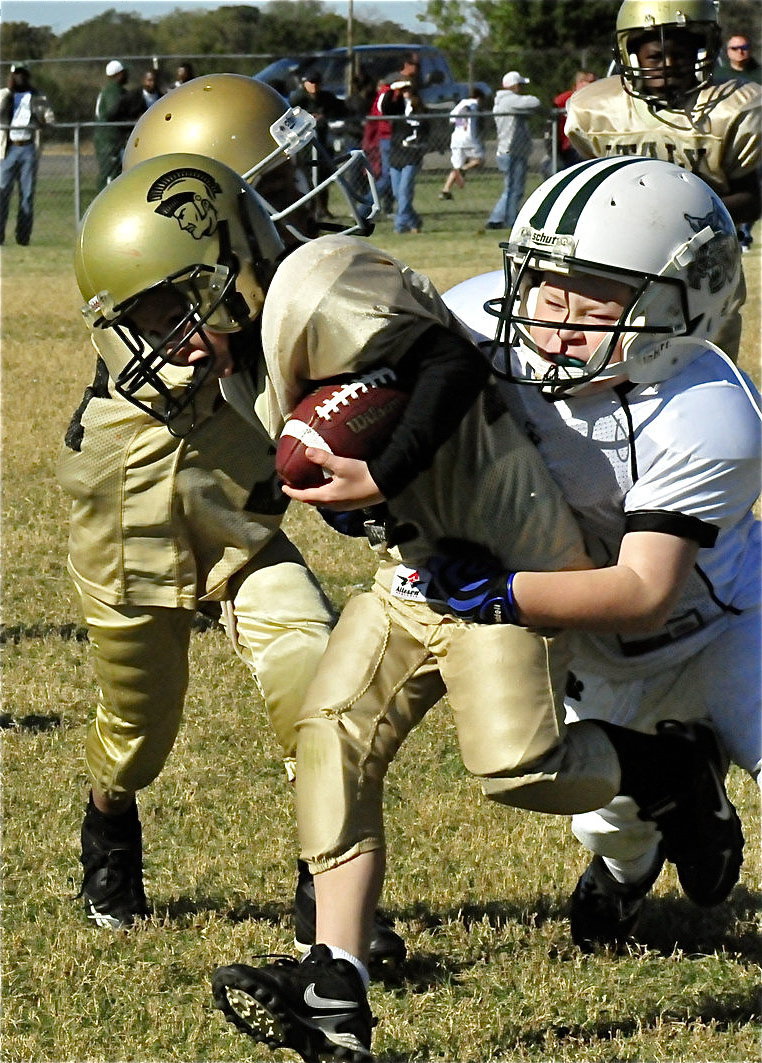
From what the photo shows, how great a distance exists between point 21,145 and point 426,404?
15.9 m

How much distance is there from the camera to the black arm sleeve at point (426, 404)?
2516 mm

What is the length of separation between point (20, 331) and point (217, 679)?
748cm

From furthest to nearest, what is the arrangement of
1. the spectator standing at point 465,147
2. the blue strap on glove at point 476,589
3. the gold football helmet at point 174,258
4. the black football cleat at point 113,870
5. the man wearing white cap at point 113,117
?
the spectator standing at point 465,147, the man wearing white cap at point 113,117, the black football cleat at point 113,870, the gold football helmet at point 174,258, the blue strap on glove at point 476,589

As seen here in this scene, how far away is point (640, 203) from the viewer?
2.74 meters

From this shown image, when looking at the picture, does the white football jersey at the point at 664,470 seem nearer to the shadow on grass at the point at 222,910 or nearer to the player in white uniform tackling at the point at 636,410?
the player in white uniform tackling at the point at 636,410

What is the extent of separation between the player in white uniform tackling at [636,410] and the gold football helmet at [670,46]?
90.0 inches

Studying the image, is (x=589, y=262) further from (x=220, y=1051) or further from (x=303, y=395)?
(x=220, y=1051)

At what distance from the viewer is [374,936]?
10.9ft

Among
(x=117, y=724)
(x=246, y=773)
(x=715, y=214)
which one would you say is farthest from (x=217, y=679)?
(x=715, y=214)

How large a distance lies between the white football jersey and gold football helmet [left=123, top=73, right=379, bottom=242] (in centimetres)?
60

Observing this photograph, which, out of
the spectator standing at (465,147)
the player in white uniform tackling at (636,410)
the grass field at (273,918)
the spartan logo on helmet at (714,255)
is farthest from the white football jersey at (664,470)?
the spectator standing at (465,147)

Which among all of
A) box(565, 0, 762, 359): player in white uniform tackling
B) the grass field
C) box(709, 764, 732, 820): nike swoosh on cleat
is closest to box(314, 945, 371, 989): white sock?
the grass field

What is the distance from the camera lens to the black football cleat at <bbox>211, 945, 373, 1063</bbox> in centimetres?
248

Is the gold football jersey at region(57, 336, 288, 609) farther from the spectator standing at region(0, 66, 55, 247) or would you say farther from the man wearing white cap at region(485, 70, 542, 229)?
the spectator standing at region(0, 66, 55, 247)
